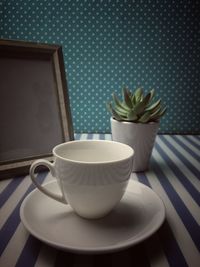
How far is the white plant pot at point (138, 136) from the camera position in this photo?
0.57m

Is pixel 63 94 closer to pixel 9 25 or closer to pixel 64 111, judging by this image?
pixel 64 111

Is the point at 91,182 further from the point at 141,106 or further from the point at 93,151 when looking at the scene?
the point at 141,106

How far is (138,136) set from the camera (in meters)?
0.57

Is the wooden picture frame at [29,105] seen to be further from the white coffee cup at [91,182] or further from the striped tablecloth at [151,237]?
the white coffee cup at [91,182]

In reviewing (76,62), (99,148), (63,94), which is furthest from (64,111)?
(76,62)

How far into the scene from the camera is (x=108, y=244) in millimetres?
292

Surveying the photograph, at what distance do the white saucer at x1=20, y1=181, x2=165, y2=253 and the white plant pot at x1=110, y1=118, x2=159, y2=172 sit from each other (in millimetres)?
177

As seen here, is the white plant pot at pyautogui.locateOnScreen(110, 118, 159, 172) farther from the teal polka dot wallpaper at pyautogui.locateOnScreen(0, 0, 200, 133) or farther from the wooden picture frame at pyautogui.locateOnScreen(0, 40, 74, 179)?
the teal polka dot wallpaper at pyautogui.locateOnScreen(0, 0, 200, 133)

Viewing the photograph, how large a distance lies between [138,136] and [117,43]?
0.42m

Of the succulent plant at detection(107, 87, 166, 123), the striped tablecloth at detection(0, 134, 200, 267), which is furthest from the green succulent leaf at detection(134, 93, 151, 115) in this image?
the striped tablecloth at detection(0, 134, 200, 267)

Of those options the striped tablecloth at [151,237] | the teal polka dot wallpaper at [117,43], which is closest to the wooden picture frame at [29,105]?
the striped tablecloth at [151,237]

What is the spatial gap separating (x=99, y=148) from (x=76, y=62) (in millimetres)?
542

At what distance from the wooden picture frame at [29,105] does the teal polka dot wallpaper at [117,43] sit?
28 cm

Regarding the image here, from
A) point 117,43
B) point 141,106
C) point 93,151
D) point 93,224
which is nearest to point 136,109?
point 141,106
